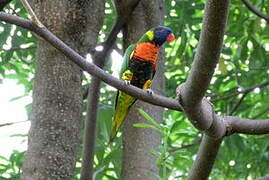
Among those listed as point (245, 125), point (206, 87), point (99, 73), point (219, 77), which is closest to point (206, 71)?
point (206, 87)

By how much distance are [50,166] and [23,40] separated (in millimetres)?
1352

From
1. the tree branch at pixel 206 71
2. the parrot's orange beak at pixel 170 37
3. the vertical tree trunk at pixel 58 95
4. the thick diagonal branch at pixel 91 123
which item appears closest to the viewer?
the tree branch at pixel 206 71

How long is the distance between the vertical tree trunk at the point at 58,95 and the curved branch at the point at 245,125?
92 cm

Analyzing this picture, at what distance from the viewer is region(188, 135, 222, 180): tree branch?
159 centimetres

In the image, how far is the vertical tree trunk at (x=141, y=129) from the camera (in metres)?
2.59

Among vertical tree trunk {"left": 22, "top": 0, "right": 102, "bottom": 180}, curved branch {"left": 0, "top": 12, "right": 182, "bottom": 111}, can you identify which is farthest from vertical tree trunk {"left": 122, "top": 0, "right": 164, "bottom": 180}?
curved branch {"left": 0, "top": 12, "right": 182, "bottom": 111}

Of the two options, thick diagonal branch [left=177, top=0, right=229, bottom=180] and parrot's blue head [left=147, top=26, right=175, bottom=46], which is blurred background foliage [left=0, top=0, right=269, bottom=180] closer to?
parrot's blue head [left=147, top=26, right=175, bottom=46]

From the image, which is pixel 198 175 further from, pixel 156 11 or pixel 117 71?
pixel 117 71

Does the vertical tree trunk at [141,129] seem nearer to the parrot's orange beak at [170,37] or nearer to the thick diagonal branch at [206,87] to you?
the parrot's orange beak at [170,37]

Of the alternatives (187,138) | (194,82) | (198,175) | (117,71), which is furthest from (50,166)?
(187,138)

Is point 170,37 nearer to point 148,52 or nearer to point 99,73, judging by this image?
point 148,52

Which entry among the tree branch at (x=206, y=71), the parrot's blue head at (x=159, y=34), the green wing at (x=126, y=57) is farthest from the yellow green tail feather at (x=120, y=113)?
the tree branch at (x=206, y=71)

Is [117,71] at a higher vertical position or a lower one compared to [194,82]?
higher

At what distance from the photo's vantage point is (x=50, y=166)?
7.38 ft
